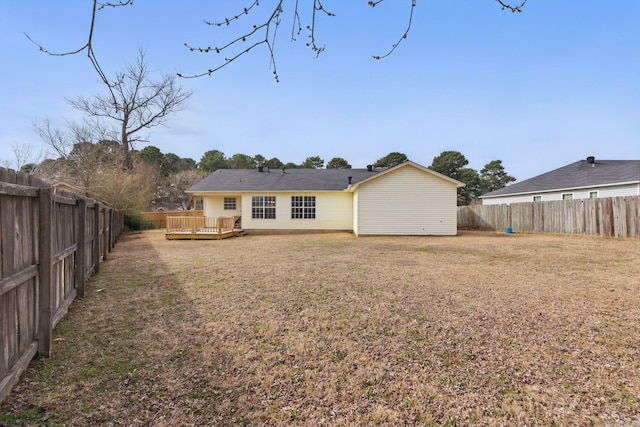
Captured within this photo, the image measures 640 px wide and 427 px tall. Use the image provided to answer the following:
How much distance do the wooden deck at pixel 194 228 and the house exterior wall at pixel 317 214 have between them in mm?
3147

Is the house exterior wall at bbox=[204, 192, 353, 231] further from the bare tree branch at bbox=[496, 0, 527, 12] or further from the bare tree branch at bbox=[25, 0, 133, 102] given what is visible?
the bare tree branch at bbox=[25, 0, 133, 102]

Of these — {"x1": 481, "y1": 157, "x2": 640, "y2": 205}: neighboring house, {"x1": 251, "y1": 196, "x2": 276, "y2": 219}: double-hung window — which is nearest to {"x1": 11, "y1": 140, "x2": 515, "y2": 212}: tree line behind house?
{"x1": 251, "y1": 196, "x2": 276, "y2": 219}: double-hung window

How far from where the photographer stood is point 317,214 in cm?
1886

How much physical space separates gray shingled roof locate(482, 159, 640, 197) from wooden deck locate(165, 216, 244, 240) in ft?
70.0

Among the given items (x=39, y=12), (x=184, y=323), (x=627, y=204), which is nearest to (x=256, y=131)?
(x=184, y=323)

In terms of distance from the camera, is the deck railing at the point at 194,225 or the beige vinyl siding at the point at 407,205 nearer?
the deck railing at the point at 194,225

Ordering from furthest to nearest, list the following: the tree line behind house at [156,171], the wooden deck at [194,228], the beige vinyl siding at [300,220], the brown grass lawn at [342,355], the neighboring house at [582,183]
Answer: the tree line behind house at [156,171], the beige vinyl siding at [300,220], the neighboring house at [582,183], the wooden deck at [194,228], the brown grass lawn at [342,355]

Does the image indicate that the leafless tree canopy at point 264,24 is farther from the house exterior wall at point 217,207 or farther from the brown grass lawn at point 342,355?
the house exterior wall at point 217,207

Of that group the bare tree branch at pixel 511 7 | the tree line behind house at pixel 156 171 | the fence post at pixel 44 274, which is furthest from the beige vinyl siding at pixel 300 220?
the bare tree branch at pixel 511 7

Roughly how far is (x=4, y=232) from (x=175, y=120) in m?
26.6

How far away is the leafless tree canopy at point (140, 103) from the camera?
22719mm

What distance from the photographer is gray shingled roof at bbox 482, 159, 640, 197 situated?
17328 millimetres

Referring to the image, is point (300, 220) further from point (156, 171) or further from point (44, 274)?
point (156, 171)

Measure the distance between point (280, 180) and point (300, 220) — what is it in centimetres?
331
